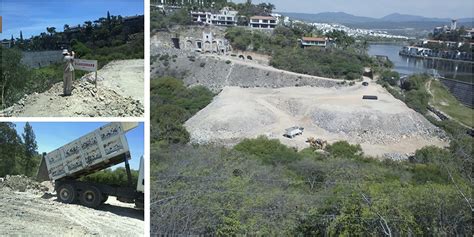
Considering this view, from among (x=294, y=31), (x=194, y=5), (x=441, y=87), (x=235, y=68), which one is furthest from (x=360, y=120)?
(x=194, y=5)

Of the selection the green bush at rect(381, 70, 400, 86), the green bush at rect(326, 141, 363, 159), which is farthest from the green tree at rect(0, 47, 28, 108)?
the green bush at rect(381, 70, 400, 86)

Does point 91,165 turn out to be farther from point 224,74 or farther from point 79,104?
point 224,74

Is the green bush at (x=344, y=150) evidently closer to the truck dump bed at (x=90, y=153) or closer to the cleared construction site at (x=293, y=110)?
the cleared construction site at (x=293, y=110)

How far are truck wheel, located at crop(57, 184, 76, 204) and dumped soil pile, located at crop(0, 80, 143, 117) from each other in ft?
1.46

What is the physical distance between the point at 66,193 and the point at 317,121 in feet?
42.0

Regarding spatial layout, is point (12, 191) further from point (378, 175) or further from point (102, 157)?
point (378, 175)

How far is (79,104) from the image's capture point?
1505 millimetres

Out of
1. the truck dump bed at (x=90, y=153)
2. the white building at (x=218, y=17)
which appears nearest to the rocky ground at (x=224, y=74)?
the white building at (x=218, y=17)

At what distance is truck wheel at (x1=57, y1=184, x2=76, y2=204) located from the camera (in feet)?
6.07

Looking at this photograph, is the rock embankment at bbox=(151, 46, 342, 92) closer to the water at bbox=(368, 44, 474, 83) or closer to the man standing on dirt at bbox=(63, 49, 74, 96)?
the water at bbox=(368, 44, 474, 83)

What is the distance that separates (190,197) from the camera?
4176 mm

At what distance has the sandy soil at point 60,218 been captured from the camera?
66.2 inches

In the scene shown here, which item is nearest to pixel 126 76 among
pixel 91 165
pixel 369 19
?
pixel 91 165

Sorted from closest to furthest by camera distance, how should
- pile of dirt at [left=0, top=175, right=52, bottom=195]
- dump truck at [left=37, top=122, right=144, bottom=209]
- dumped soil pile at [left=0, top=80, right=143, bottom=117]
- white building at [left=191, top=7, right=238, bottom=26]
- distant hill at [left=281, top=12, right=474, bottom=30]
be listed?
dumped soil pile at [left=0, top=80, right=143, bottom=117], dump truck at [left=37, top=122, right=144, bottom=209], pile of dirt at [left=0, top=175, right=52, bottom=195], white building at [left=191, top=7, right=238, bottom=26], distant hill at [left=281, top=12, right=474, bottom=30]
